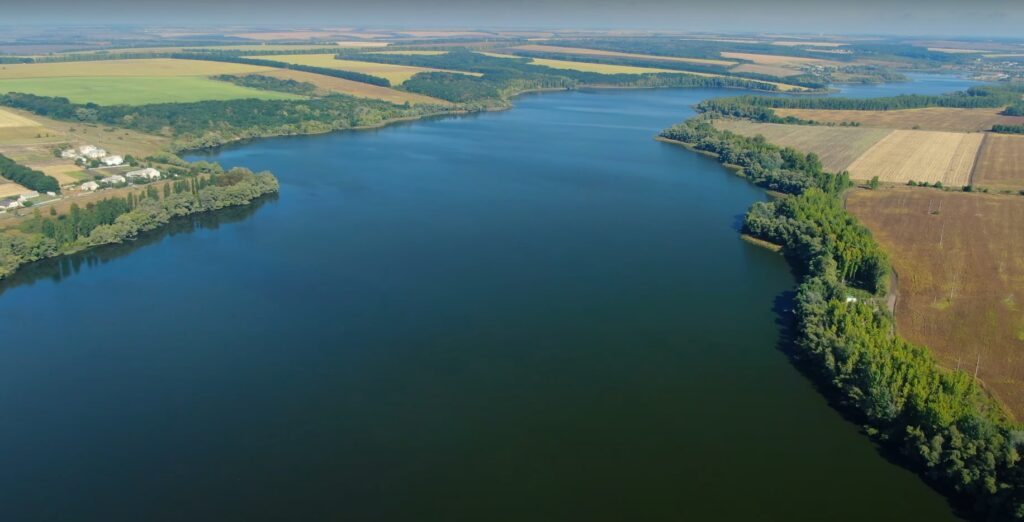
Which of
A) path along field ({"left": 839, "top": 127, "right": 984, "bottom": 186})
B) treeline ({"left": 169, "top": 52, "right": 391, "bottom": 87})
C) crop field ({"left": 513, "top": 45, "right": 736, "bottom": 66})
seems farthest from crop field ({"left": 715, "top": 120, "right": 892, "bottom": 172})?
crop field ({"left": 513, "top": 45, "right": 736, "bottom": 66})

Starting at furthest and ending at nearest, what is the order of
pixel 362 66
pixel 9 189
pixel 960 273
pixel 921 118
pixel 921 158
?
pixel 362 66, pixel 921 118, pixel 921 158, pixel 9 189, pixel 960 273

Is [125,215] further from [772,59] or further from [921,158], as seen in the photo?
[772,59]

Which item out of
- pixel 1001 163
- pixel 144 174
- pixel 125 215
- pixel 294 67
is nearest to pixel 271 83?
pixel 294 67

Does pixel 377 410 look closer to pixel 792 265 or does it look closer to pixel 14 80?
pixel 792 265

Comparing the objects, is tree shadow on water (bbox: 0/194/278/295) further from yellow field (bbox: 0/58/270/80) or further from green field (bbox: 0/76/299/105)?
yellow field (bbox: 0/58/270/80)

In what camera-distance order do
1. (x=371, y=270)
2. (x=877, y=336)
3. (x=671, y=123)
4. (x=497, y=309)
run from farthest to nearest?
(x=671, y=123) < (x=371, y=270) < (x=497, y=309) < (x=877, y=336)

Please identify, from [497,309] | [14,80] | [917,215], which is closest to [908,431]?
[497,309]

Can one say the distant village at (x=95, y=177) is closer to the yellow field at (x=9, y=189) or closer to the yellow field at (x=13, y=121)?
the yellow field at (x=9, y=189)
